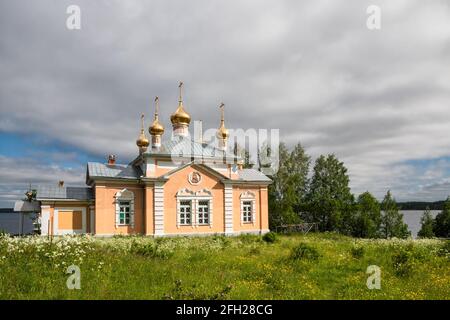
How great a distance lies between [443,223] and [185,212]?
27.9 m

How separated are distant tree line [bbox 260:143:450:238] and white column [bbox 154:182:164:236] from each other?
42.2 feet

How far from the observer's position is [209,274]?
29.5 ft

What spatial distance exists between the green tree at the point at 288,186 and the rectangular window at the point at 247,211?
6300 millimetres

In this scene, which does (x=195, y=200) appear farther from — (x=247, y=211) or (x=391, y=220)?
(x=391, y=220)

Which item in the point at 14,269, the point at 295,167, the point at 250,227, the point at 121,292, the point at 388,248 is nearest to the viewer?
the point at 121,292

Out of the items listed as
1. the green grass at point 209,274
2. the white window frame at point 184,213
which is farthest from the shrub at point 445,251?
the white window frame at point 184,213

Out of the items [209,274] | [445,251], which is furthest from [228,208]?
[209,274]

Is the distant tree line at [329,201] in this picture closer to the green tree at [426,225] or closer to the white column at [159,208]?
the green tree at [426,225]

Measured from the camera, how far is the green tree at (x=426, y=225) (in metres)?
33.0

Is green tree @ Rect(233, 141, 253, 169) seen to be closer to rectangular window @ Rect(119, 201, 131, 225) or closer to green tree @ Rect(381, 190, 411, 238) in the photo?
green tree @ Rect(381, 190, 411, 238)
